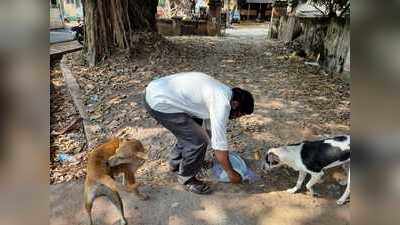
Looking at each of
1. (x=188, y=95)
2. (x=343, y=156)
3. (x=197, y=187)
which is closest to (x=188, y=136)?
(x=188, y=95)

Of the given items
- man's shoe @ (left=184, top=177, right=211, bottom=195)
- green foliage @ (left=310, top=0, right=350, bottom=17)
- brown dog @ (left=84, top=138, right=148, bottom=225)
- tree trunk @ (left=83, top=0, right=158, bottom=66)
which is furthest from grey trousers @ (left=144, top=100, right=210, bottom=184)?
green foliage @ (left=310, top=0, right=350, bottom=17)

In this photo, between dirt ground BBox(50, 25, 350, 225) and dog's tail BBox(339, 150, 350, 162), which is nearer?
dog's tail BBox(339, 150, 350, 162)

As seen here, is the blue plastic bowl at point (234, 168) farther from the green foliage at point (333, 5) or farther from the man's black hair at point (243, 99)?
the green foliage at point (333, 5)

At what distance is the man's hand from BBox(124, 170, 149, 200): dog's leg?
29.1 inches

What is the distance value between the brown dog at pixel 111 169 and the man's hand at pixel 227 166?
25.4 inches

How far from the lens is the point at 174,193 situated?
3.42m

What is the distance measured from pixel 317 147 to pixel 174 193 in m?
1.32

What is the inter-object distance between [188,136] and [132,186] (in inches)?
25.8

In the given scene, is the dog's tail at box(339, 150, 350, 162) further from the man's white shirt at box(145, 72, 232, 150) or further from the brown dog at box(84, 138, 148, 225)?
the brown dog at box(84, 138, 148, 225)

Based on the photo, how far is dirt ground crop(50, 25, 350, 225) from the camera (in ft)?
10.2

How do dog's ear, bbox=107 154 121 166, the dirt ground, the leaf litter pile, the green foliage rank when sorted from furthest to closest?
1. the green foliage
2. the leaf litter pile
3. the dirt ground
4. dog's ear, bbox=107 154 121 166

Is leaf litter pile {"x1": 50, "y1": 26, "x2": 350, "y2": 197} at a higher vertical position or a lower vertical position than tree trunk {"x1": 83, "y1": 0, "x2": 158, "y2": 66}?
lower
